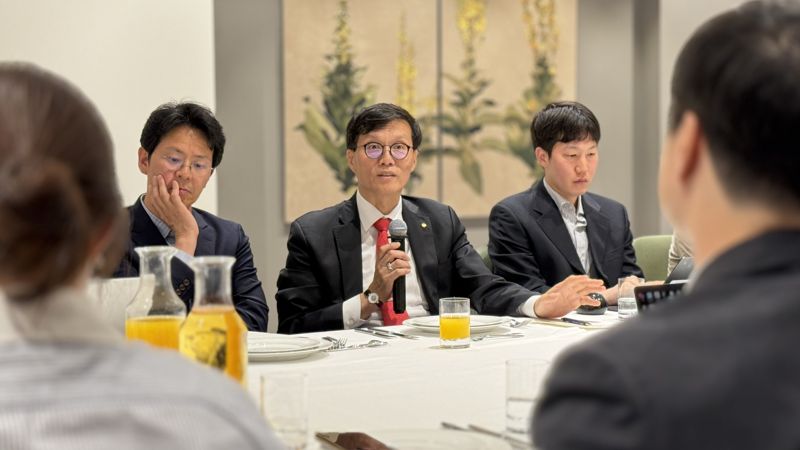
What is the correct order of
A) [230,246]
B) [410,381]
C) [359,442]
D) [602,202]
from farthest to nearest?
1. [602,202]
2. [230,246]
3. [410,381]
4. [359,442]

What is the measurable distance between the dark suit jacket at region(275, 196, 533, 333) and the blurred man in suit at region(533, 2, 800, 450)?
2187 millimetres

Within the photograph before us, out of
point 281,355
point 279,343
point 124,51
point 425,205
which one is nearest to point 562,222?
point 425,205

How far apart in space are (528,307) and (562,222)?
0.86 metres

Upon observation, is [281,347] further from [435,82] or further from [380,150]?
[435,82]

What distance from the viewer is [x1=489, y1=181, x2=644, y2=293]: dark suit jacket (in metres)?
3.72

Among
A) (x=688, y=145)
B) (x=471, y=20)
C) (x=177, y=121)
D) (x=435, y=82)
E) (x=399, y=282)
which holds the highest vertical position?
(x=471, y=20)

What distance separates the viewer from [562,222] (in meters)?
3.83

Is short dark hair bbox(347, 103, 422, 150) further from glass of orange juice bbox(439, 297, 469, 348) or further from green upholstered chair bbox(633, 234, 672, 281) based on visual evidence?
green upholstered chair bbox(633, 234, 672, 281)

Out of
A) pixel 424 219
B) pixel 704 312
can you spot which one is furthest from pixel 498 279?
pixel 704 312

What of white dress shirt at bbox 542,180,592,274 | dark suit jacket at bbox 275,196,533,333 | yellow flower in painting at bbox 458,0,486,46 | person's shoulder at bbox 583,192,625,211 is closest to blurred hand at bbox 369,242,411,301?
dark suit jacket at bbox 275,196,533,333

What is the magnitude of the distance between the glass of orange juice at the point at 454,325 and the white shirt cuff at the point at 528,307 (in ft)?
2.00

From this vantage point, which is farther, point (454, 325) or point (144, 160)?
point (144, 160)

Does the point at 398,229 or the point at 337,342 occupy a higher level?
the point at 398,229

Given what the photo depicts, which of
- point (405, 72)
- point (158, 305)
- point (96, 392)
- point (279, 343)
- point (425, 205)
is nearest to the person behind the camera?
point (96, 392)
